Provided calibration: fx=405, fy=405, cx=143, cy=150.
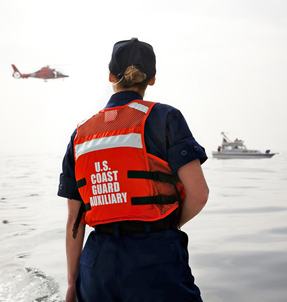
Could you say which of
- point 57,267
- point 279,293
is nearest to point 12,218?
point 57,267

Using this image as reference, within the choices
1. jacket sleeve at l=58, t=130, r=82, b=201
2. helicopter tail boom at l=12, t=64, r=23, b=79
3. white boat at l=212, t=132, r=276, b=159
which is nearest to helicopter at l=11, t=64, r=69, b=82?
helicopter tail boom at l=12, t=64, r=23, b=79

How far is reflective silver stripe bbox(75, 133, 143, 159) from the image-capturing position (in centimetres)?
155

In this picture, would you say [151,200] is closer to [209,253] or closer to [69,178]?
[69,178]

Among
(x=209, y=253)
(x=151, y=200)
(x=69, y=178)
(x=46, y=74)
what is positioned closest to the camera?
(x=151, y=200)

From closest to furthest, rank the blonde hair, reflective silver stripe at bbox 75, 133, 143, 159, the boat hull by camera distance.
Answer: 1. reflective silver stripe at bbox 75, 133, 143, 159
2. the blonde hair
3. the boat hull

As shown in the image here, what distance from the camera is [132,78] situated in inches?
66.7

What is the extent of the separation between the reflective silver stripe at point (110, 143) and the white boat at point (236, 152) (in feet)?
190

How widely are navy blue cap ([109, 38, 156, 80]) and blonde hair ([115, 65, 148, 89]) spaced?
0.02 meters

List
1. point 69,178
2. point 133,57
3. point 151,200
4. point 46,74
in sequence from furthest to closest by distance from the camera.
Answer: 1. point 46,74
2. point 69,178
3. point 133,57
4. point 151,200

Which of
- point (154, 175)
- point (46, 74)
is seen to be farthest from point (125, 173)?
point (46, 74)

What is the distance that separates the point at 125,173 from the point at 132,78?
16.1 inches

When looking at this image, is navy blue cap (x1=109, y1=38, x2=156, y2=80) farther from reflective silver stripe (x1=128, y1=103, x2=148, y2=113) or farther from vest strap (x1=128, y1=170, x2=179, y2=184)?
vest strap (x1=128, y1=170, x2=179, y2=184)

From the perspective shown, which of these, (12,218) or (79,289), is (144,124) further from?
(12,218)

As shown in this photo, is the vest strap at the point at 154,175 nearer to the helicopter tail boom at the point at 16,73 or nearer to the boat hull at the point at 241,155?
the boat hull at the point at 241,155
